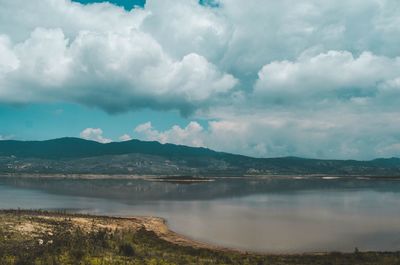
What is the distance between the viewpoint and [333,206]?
116562 millimetres

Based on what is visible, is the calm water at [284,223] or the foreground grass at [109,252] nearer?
the foreground grass at [109,252]

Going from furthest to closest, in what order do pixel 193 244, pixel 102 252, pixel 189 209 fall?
pixel 189 209 < pixel 193 244 < pixel 102 252

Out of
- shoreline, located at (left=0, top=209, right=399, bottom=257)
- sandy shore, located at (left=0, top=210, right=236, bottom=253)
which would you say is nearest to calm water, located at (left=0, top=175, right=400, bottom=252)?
shoreline, located at (left=0, top=209, right=399, bottom=257)

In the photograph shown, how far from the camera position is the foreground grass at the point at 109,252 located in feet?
141

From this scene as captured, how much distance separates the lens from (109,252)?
47.0 m

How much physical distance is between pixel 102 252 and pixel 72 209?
2456 inches

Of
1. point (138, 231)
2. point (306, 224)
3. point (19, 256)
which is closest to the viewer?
point (19, 256)

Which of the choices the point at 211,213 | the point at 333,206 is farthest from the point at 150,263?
the point at 333,206

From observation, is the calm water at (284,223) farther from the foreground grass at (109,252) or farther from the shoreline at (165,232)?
the foreground grass at (109,252)

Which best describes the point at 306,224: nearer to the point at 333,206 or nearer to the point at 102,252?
the point at 333,206

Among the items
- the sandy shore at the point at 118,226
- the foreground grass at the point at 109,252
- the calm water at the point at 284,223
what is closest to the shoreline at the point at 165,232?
the sandy shore at the point at 118,226

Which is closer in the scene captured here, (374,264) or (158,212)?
(374,264)

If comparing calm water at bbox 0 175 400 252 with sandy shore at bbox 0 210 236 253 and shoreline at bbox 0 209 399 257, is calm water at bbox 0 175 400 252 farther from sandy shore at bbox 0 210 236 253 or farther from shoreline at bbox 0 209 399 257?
sandy shore at bbox 0 210 236 253

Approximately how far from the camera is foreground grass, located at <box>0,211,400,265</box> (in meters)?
43.0
